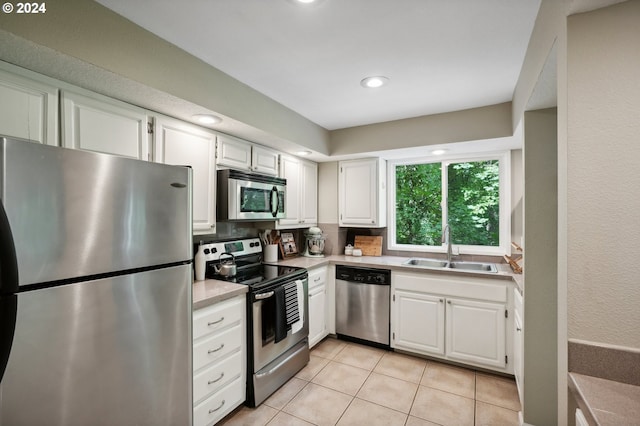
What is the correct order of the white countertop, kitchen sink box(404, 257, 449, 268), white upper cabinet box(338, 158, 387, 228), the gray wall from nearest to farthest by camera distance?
the gray wall → the white countertop → kitchen sink box(404, 257, 449, 268) → white upper cabinet box(338, 158, 387, 228)

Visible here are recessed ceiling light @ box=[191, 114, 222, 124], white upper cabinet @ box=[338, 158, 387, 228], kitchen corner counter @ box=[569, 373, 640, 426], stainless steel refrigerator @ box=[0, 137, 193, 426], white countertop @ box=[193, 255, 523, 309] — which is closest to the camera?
kitchen corner counter @ box=[569, 373, 640, 426]

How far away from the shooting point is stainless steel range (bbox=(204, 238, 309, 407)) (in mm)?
2076

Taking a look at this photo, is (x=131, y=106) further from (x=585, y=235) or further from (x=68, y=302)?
(x=585, y=235)

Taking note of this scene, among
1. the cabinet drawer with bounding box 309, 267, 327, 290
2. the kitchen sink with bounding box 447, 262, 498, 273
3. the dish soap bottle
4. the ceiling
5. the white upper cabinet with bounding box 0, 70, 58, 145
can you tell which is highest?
the ceiling

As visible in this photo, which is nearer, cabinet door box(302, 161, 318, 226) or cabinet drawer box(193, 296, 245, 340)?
cabinet drawer box(193, 296, 245, 340)

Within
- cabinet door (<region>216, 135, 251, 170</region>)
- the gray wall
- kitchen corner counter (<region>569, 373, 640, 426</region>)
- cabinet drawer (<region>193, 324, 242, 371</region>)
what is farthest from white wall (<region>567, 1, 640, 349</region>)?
cabinet door (<region>216, 135, 251, 170</region>)

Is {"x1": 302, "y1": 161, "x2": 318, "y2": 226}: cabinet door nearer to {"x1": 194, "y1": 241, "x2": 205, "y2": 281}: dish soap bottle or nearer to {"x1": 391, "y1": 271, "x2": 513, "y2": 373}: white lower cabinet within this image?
{"x1": 391, "y1": 271, "x2": 513, "y2": 373}: white lower cabinet

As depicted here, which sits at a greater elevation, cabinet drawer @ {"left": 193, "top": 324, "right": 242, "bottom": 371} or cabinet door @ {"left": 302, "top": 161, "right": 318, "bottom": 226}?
cabinet door @ {"left": 302, "top": 161, "right": 318, "bottom": 226}

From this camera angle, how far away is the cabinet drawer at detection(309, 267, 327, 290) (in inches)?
114

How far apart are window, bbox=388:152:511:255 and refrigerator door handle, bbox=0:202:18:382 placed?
10.9 ft

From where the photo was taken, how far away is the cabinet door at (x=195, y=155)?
6.17ft

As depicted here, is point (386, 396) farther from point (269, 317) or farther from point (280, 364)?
point (269, 317)

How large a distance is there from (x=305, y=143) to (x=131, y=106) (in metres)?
1.54

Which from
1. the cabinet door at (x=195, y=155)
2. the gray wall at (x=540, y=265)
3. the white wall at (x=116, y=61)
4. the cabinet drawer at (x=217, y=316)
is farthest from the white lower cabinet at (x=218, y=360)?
the gray wall at (x=540, y=265)
